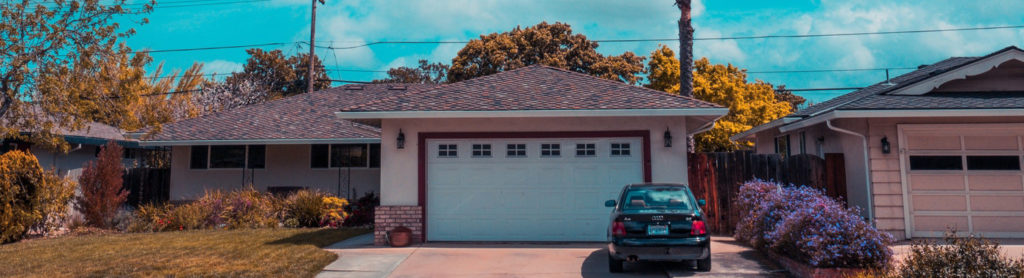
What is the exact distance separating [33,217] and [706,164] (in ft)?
47.4

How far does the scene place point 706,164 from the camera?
40.2ft

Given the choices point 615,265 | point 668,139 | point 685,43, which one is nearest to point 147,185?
point 668,139

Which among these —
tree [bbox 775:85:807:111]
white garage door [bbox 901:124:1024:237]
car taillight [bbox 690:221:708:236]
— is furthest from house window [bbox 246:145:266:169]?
tree [bbox 775:85:807:111]

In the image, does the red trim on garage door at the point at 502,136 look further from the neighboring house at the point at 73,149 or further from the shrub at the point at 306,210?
the neighboring house at the point at 73,149

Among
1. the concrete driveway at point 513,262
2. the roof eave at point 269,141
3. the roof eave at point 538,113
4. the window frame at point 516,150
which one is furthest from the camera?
the roof eave at point 269,141

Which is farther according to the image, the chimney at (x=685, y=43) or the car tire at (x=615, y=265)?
the chimney at (x=685, y=43)

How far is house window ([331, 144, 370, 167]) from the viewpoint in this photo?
18516 mm

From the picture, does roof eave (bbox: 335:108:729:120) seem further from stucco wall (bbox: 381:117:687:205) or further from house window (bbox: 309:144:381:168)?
house window (bbox: 309:144:381:168)

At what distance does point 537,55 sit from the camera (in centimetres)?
3022

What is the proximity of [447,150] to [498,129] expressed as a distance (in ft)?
3.58

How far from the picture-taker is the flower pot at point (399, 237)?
10781 mm

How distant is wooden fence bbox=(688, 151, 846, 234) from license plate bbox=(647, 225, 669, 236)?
189 inches

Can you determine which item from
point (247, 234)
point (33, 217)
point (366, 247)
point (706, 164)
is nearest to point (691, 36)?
point (706, 164)

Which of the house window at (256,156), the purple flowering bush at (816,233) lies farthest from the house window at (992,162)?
the house window at (256,156)
